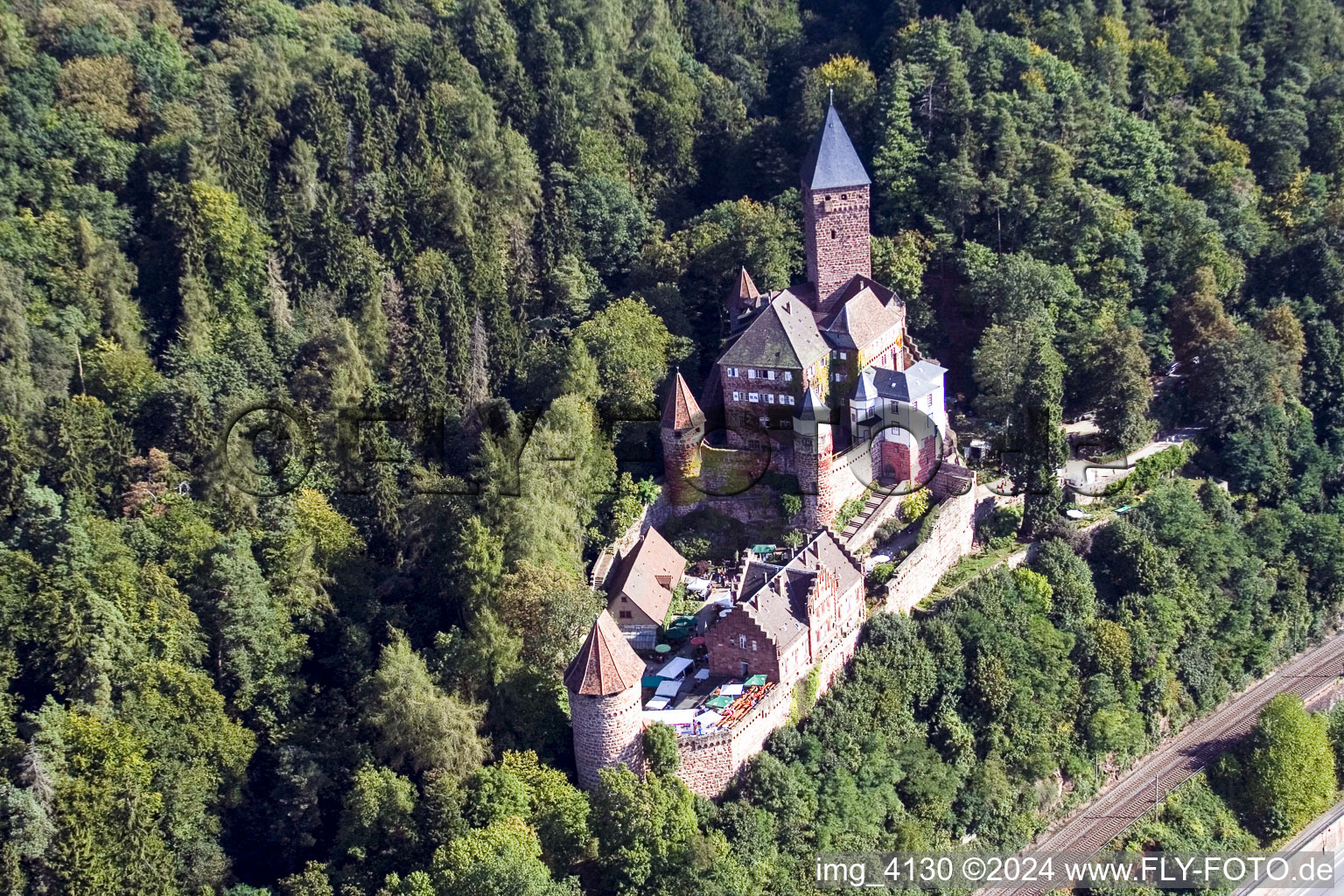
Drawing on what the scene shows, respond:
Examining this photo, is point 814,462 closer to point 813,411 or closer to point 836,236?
point 813,411

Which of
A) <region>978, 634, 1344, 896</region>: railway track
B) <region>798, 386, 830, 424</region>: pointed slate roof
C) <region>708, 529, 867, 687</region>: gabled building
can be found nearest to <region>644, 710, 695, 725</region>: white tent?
<region>708, 529, 867, 687</region>: gabled building

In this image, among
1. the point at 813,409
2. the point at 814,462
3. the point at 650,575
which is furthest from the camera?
the point at 813,409

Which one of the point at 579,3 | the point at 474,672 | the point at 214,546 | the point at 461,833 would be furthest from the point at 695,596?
the point at 579,3

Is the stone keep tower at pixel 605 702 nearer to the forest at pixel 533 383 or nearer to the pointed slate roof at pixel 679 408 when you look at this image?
the forest at pixel 533 383

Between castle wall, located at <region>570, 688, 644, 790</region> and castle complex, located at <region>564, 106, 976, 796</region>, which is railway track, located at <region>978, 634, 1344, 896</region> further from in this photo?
castle wall, located at <region>570, 688, 644, 790</region>

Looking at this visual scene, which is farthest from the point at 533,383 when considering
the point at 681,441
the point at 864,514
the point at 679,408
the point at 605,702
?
the point at 605,702

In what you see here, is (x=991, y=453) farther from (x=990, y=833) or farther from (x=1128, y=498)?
(x=990, y=833)
